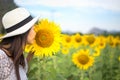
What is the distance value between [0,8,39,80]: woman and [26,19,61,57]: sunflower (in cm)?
33

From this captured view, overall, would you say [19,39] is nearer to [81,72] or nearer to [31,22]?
[31,22]

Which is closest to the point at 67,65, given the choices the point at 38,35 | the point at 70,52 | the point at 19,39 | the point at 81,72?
the point at 81,72

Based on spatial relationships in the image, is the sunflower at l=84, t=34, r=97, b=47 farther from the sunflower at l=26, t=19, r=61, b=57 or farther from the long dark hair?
the long dark hair

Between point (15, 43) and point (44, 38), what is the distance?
1.65 feet

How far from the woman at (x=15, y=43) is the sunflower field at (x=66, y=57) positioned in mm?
365

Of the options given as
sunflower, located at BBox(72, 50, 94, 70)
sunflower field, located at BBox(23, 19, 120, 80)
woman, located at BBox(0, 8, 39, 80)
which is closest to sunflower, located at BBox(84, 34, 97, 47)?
sunflower field, located at BBox(23, 19, 120, 80)

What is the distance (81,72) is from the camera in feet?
20.0

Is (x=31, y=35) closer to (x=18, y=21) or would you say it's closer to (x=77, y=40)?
(x=18, y=21)

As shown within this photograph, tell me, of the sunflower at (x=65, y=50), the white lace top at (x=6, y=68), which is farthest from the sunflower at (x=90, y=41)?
the white lace top at (x=6, y=68)

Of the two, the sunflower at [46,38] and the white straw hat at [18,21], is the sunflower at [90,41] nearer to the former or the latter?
the sunflower at [46,38]

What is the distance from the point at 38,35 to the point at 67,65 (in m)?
3.11

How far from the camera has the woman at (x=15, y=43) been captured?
11.2 feet

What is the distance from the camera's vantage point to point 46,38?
395cm

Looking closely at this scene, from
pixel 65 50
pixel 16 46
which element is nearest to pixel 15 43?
pixel 16 46
